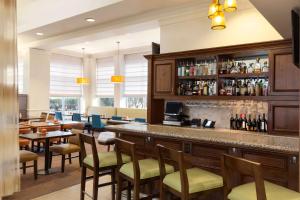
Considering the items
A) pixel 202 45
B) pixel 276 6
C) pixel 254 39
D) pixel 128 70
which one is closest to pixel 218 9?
pixel 276 6

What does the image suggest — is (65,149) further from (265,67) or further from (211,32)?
(265,67)

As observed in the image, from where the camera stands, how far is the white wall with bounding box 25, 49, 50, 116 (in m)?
8.78

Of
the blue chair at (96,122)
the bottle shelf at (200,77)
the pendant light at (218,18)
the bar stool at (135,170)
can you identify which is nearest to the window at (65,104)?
the blue chair at (96,122)

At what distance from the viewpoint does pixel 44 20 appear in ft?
20.8

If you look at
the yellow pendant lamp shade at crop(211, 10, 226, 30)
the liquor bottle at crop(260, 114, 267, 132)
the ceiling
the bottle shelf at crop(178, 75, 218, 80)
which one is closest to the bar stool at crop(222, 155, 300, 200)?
the yellow pendant lamp shade at crop(211, 10, 226, 30)

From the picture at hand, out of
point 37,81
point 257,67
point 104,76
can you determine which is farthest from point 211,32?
point 104,76

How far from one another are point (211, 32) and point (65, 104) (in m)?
8.34

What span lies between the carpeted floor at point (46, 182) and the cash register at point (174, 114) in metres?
1.95

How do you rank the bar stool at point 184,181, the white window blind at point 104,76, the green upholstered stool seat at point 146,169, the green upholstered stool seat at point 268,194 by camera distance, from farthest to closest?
the white window blind at point 104,76 < the green upholstered stool seat at point 146,169 < the bar stool at point 184,181 < the green upholstered stool seat at point 268,194

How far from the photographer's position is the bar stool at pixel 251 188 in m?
1.87

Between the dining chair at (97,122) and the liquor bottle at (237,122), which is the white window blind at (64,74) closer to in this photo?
the dining chair at (97,122)

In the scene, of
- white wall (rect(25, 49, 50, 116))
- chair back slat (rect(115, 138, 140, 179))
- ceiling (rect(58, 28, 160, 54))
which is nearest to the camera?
chair back slat (rect(115, 138, 140, 179))

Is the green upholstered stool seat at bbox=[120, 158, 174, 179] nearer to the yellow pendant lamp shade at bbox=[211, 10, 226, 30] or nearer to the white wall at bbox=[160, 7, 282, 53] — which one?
the yellow pendant lamp shade at bbox=[211, 10, 226, 30]

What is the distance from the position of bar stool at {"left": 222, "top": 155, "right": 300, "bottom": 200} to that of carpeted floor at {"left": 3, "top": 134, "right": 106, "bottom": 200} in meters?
3.03
